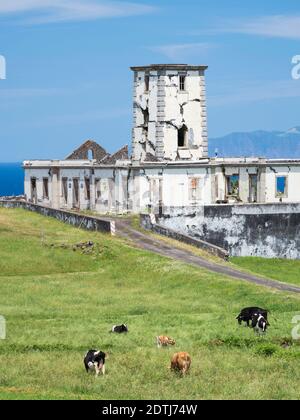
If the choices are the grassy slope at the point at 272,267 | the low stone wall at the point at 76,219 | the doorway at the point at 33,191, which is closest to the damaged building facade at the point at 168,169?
the doorway at the point at 33,191

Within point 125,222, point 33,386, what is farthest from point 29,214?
point 33,386

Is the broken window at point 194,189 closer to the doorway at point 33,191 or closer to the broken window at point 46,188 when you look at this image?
the broken window at point 46,188

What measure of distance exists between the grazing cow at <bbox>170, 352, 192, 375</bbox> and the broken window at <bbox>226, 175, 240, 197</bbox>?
4593cm

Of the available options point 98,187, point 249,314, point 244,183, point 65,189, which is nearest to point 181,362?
point 249,314

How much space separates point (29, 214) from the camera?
72625 mm

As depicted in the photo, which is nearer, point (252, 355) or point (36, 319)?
point (252, 355)

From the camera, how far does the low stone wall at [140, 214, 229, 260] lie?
193ft

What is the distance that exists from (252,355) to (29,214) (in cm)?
4131

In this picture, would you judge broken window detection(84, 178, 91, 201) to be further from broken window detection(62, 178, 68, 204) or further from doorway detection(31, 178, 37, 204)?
doorway detection(31, 178, 37, 204)

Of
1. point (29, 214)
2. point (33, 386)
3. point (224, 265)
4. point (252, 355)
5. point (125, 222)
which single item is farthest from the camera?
point (29, 214)

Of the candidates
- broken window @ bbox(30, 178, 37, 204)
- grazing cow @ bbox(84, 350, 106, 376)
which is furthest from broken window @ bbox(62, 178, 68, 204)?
grazing cow @ bbox(84, 350, 106, 376)

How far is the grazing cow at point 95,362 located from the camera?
30047 millimetres

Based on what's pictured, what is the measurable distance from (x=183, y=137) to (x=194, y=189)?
15.8 feet
